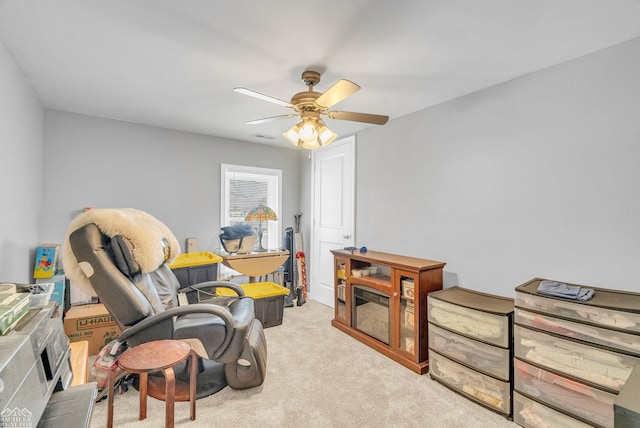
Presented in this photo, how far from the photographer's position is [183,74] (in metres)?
2.16

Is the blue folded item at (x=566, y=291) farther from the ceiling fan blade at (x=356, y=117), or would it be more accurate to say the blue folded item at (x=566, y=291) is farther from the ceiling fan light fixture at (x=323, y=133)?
the ceiling fan light fixture at (x=323, y=133)

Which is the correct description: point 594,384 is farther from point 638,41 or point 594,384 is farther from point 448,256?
point 638,41

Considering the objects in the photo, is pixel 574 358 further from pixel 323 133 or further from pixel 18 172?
pixel 18 172

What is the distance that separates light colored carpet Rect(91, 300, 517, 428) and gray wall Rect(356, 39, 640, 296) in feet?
3.10

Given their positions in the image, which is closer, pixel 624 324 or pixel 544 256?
pixel 624 324

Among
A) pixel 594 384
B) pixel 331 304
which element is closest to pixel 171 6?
pixel 594 384

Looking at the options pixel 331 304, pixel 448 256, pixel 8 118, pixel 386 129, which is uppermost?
pixel 386 129

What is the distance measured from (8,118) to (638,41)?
4073 mm

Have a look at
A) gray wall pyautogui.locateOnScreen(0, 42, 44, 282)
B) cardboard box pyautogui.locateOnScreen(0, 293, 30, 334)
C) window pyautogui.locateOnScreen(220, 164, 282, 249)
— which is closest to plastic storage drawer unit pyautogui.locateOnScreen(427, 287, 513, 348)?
cardboard box pyautogui.locateOnScreen(0, 293, 30, 334)

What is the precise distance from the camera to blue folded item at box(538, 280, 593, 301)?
1.63 meters

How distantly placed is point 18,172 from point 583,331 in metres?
3.95

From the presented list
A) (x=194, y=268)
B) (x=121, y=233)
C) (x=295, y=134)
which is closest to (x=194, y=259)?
(x=194, y=268)

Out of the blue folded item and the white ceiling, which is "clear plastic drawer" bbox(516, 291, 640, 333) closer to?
the blue folded item

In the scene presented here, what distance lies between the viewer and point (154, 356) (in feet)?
5.03
